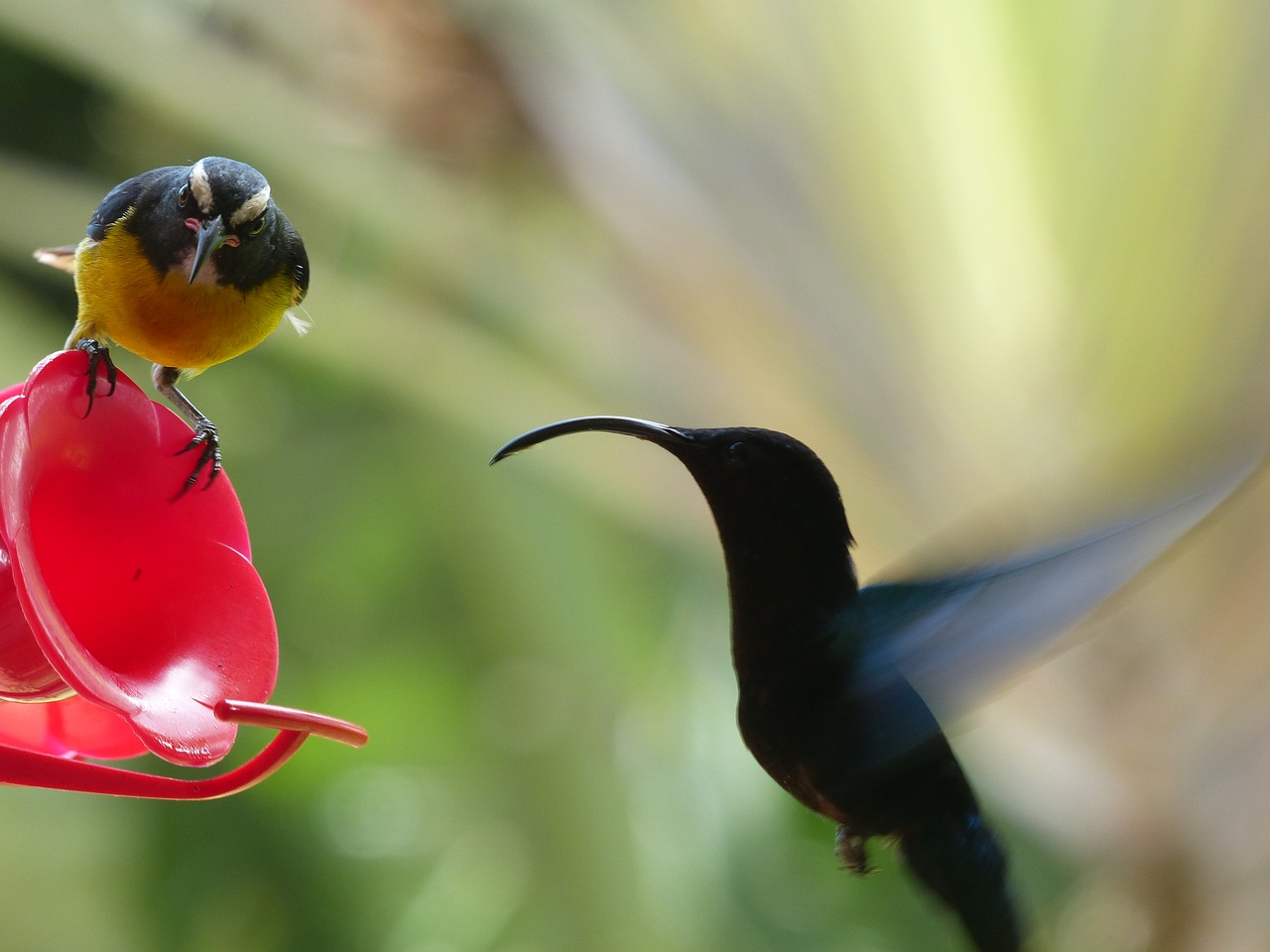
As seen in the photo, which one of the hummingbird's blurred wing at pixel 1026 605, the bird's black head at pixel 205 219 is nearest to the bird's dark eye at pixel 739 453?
the hummingbird's blurred wing at pixel 1026 605

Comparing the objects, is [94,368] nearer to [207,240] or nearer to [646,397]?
[207,240]

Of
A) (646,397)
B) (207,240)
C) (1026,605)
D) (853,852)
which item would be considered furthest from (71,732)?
(646,397)

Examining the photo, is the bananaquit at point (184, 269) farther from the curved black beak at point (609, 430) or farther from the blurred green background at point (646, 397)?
the blurred green background at point (646, 397)

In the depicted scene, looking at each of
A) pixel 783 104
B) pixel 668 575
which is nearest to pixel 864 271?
pixel 783 104

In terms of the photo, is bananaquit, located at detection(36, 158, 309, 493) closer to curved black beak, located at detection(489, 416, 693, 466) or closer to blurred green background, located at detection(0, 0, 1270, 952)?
curved black beak, located at detection(489, 416, 693, 466)

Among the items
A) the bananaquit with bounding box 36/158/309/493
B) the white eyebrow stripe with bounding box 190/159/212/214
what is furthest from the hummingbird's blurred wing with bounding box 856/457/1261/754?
the white eyebrow stripe with bounding box 190/159/212/214

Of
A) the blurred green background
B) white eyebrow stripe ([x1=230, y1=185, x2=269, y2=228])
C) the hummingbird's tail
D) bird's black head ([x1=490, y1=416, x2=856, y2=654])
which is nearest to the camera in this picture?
bird's black head ([x1=490, y1=416, x2=856, y2=654])
